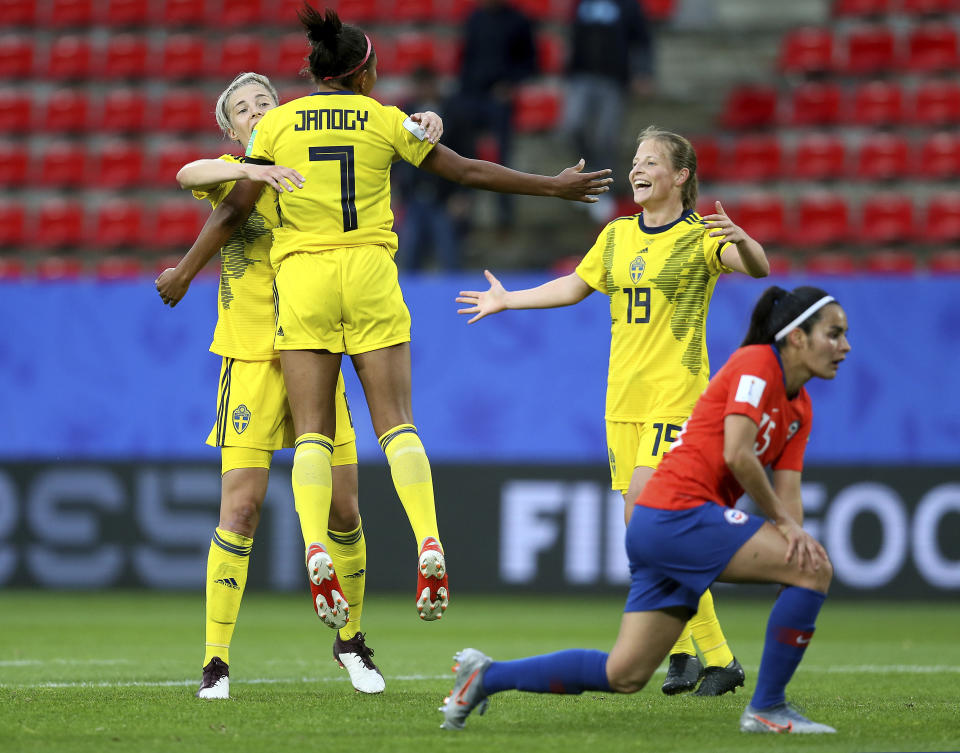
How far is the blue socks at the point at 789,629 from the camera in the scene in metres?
4.51

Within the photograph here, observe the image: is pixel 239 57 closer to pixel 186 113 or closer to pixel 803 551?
pixel 186 113

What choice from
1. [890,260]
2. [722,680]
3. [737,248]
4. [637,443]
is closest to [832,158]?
[890,260]

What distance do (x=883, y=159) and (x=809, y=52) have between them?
1.93 m

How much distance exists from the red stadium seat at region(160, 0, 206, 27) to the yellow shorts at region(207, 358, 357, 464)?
1253cm

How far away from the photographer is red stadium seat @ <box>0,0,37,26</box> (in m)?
17.7

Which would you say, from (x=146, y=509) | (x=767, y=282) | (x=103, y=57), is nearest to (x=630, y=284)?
(x=767, y=282)

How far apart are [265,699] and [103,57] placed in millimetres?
13257

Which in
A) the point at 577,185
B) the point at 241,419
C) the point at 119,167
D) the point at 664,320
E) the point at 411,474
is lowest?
the point at 411,474

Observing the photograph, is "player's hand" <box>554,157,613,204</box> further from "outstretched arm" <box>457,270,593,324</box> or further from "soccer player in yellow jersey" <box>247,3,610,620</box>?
"soccer player in yellow jersey" <box>247,3,610,620</box>

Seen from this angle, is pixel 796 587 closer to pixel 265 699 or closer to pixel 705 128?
pixel 265 699

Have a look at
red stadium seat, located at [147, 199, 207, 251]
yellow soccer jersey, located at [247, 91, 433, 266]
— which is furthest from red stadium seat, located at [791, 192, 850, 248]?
yellow soccer jersey, located at [247, 91, 433, 266]

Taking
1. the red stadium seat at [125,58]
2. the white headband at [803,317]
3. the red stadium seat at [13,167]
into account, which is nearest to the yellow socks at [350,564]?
the white headband at [803,317]

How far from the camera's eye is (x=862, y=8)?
15.5m

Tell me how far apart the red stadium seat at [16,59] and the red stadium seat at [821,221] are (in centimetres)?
935
